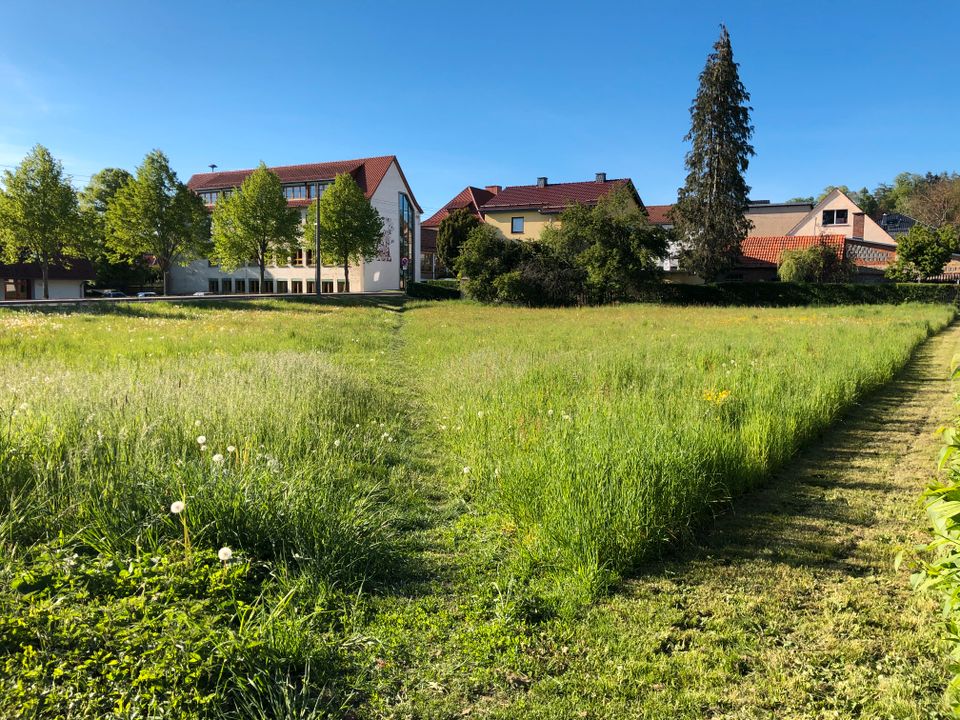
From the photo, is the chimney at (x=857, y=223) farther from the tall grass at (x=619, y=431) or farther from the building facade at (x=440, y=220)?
the tall grass at (x=619, y=431)

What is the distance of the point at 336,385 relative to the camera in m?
7.91

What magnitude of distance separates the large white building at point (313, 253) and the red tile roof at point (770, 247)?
3175cm

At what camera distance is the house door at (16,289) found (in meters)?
53.1

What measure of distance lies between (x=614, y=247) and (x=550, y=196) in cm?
1848

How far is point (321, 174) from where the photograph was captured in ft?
194

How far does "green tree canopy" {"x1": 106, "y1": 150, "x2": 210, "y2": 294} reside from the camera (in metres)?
47.9

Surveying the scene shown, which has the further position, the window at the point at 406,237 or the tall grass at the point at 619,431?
the window at the point at 406,237

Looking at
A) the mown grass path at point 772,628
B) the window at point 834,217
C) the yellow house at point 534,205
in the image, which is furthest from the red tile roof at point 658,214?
the mown grass path at point 772,628

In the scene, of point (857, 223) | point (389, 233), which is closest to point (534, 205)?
point (389, 233)

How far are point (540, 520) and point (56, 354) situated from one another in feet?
35.6

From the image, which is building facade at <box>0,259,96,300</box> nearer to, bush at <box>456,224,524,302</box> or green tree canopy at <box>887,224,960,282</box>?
bush at <box>456,224,524,302</box>

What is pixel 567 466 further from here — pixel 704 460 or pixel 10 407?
pixel 10 407

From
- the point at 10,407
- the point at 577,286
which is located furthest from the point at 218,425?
the point at 577,286

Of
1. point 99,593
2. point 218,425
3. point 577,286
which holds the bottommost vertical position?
point 99,593
